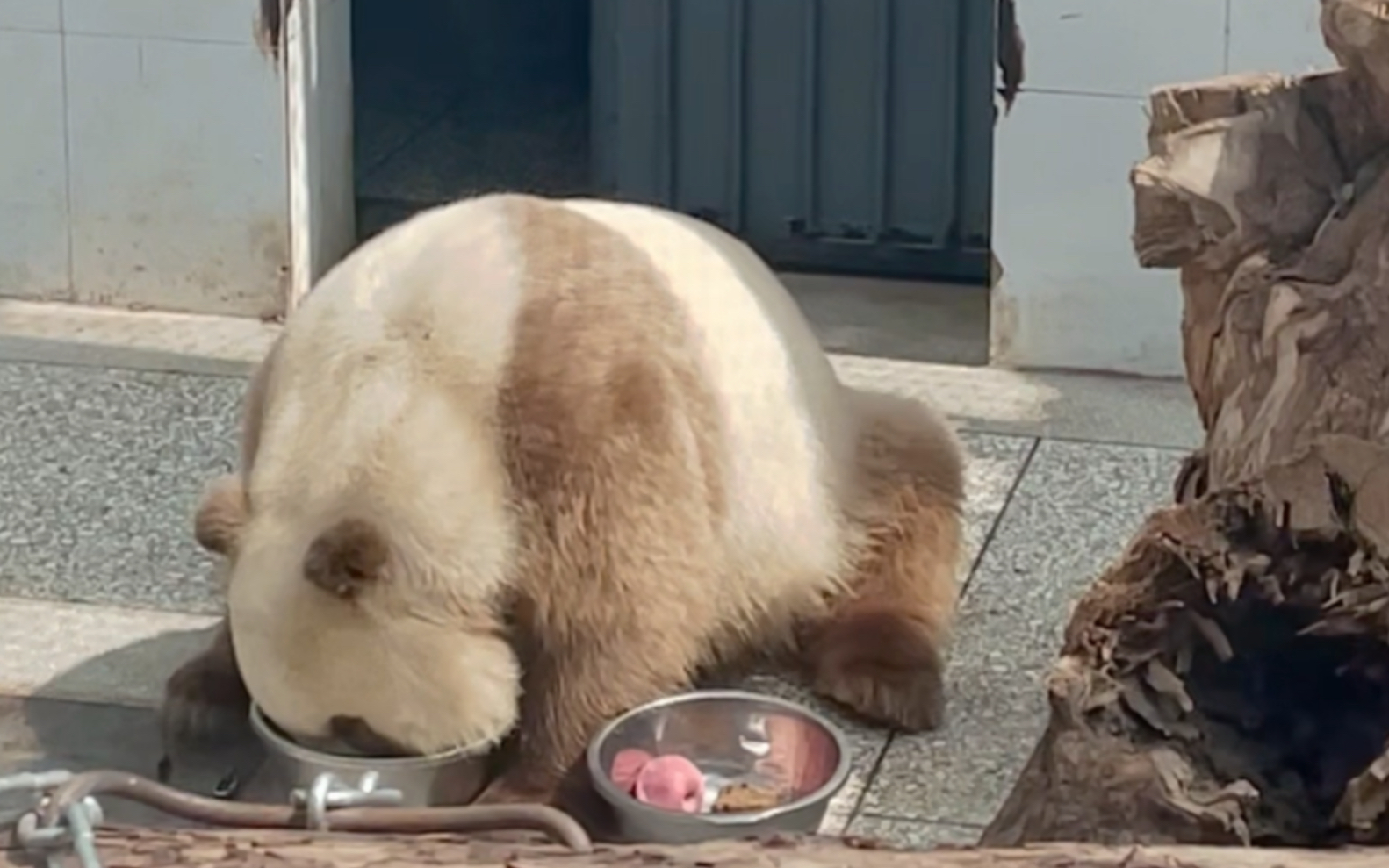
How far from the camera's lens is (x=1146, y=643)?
9.02ft

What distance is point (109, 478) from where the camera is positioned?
4.84m

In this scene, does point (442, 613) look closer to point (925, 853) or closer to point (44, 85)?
point (925, 853)

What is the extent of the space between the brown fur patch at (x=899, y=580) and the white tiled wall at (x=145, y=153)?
196 cm

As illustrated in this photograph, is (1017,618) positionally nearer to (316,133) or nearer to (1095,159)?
(1095,159)

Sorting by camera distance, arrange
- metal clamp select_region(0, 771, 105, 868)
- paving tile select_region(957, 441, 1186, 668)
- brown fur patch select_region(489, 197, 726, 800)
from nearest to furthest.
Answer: metal clamp select_region(0, 771, 105, 868) → brown fur patch select_region(489, 197, 726, 800) → paving tile select_region(957, 441, 1186, 668)

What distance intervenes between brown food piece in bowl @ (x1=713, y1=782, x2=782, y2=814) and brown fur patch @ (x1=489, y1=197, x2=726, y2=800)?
199 millimetres

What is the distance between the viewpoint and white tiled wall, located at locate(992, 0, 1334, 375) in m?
5.23

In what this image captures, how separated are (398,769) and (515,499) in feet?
1.24

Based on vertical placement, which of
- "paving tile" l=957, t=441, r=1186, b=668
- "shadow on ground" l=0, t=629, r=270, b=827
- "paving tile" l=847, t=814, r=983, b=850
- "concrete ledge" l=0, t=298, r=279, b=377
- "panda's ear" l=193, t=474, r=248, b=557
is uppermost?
"panda's ear" l=193, t=474, r=248, b=557

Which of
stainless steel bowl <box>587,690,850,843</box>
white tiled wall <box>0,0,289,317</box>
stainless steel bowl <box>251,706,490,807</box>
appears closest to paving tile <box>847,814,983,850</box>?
stainless steel bowl <box>587,690,850,843</box>

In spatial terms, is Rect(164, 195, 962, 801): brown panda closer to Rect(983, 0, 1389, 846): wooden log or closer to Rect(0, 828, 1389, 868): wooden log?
Rect(983, 0, 1389, 846): wooden log

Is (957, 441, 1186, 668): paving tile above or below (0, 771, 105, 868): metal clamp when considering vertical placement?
below

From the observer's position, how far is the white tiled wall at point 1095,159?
5.23 m

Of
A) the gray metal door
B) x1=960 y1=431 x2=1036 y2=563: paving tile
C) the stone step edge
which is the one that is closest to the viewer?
the stone step edge
